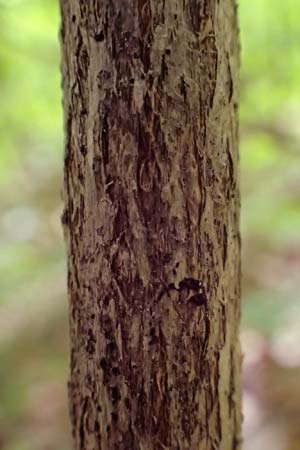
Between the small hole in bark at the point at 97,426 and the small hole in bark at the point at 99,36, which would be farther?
the small hole in bark at the point at 97,426

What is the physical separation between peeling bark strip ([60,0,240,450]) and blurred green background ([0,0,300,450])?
1523 millimetres

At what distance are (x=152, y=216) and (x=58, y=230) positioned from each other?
9.59 feet

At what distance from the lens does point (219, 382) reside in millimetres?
929

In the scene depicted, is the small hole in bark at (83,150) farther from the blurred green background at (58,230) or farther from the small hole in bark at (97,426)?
the blurred green background at (58,230)

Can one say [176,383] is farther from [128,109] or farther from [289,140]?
[289,140]

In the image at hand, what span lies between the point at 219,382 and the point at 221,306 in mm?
109

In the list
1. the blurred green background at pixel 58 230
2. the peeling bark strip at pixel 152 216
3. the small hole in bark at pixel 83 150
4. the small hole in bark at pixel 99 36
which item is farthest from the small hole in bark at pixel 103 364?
the blurred green background at pixel 58 230

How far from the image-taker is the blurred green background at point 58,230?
259cm

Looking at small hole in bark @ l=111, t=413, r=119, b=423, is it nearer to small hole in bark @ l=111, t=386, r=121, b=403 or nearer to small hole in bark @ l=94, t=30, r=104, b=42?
small hole in bark @ l=111, t=386, r=121, b=403

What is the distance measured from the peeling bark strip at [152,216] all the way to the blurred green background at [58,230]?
152 cm

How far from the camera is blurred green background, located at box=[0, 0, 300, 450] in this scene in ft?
8.50

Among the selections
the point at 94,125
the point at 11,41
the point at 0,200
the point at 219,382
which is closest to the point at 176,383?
the point at 219,382

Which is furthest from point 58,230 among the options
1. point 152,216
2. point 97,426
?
point 152,216

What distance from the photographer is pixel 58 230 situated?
12.2ft
